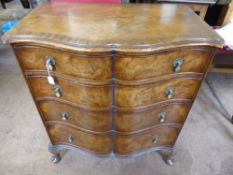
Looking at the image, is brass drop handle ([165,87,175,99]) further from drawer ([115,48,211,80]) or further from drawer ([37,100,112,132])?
drawer ([37,100,112,132])

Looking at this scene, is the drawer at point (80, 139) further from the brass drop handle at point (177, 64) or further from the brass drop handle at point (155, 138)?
the brass drop handle at point (177, 64)

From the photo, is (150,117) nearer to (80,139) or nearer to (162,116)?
(162,116)

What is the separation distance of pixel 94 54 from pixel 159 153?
107 cm

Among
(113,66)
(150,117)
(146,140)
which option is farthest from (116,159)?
(113,66)

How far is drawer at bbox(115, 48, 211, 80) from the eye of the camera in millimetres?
695

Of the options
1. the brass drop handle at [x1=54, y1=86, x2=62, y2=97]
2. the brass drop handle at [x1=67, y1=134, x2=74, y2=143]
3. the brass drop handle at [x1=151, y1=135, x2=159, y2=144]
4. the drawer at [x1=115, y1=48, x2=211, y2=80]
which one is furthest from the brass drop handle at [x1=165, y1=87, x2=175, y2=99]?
the brass drop handle at [x1=67, y1=134, x2=74, y2=143]

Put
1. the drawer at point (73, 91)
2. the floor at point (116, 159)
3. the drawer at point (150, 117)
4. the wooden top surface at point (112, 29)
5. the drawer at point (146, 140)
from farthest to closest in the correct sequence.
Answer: the floor at point (116, 159) → the drawer at point (146, 140) → the drawer at point (150, 117) → the drawer at point (73, 91) → the wooden top surface at point (112, 29)

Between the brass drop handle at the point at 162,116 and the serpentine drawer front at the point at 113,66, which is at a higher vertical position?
the serpentine drawer front at the point at 113,66

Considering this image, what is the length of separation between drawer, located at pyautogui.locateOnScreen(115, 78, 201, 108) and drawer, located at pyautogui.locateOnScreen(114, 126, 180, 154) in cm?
26

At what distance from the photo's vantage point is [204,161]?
4.44 feet

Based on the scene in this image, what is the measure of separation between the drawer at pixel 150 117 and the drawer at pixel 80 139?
16 cm

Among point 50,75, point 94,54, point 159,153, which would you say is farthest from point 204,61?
point 159,153

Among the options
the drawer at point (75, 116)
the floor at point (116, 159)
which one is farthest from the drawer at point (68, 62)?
the floor at point (116, 159)

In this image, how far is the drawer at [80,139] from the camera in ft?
3.47
